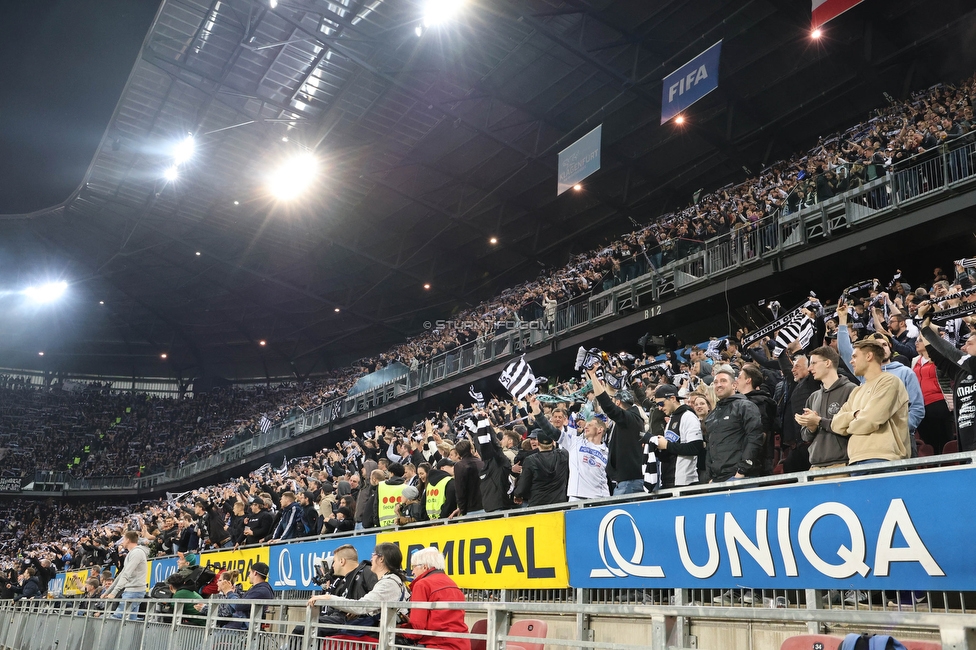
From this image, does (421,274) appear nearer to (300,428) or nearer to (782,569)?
(300,428)

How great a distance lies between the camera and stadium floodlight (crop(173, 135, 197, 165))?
2559 centimetres

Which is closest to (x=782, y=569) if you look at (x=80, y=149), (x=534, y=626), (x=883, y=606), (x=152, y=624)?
(x=883, y=606)

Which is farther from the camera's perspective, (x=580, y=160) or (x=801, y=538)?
(x=580, y=160)

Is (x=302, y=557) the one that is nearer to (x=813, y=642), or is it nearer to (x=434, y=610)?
(x=434, y=610)

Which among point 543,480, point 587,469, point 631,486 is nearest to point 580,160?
point 543,480

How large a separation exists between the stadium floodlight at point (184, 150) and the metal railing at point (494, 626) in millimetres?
15861

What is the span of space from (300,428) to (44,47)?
61.7 ft

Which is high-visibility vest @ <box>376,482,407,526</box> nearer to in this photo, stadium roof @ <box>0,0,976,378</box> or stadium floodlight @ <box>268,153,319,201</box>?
stadium roof @ <box>0,0,976,378</box>

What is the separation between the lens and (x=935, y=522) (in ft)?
15.6

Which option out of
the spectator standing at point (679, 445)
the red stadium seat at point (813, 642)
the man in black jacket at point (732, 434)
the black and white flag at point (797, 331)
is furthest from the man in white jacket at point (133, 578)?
the red stadium seat at point (813, 642)

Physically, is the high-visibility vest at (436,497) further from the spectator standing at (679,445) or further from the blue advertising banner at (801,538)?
the blue advertising banner at (801,538)

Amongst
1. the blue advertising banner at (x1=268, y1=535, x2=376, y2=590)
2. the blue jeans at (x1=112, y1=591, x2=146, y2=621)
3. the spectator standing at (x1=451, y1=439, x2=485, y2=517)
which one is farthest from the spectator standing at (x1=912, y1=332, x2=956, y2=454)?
the blue jeans at (x1=112, y1=591, x2=146, y2=621)

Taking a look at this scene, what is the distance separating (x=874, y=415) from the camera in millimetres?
5445

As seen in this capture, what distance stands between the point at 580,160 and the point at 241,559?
11769 mm
